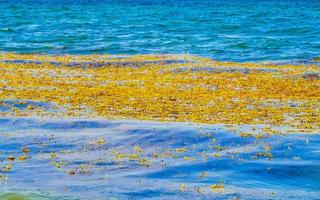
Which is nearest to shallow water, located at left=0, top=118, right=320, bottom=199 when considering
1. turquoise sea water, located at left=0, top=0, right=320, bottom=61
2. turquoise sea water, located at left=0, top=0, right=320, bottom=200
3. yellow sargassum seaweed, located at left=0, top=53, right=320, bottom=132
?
turquoise sea water, located at left=0, top=0, right=320, bottom=200

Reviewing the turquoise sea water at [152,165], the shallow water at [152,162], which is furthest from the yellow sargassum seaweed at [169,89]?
the shallow water at [152,162]

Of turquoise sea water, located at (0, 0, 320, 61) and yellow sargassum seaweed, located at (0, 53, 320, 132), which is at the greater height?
yellow sargassum seaweed, located at (0, 53, 320, 132)

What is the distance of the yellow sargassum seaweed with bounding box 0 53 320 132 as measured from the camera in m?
14.2

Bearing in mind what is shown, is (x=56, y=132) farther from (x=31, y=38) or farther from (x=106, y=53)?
(x=31, y=38)

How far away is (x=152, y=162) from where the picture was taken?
1042cm

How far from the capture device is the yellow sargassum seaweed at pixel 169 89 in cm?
1416

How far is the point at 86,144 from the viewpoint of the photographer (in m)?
11.6

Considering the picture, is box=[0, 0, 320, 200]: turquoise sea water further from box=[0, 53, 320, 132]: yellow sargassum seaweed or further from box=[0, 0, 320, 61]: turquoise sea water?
box=[0, 0, 320, 61]: turquoise sea water

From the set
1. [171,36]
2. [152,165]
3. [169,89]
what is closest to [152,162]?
[152,165]

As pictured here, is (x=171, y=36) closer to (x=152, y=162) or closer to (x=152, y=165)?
(x=152, y=162)

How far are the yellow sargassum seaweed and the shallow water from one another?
1.23 meters

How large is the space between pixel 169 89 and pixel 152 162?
25.0 feet

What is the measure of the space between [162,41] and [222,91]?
17179 millimetres

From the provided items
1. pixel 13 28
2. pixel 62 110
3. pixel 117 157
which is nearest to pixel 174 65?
pixel 62 110
